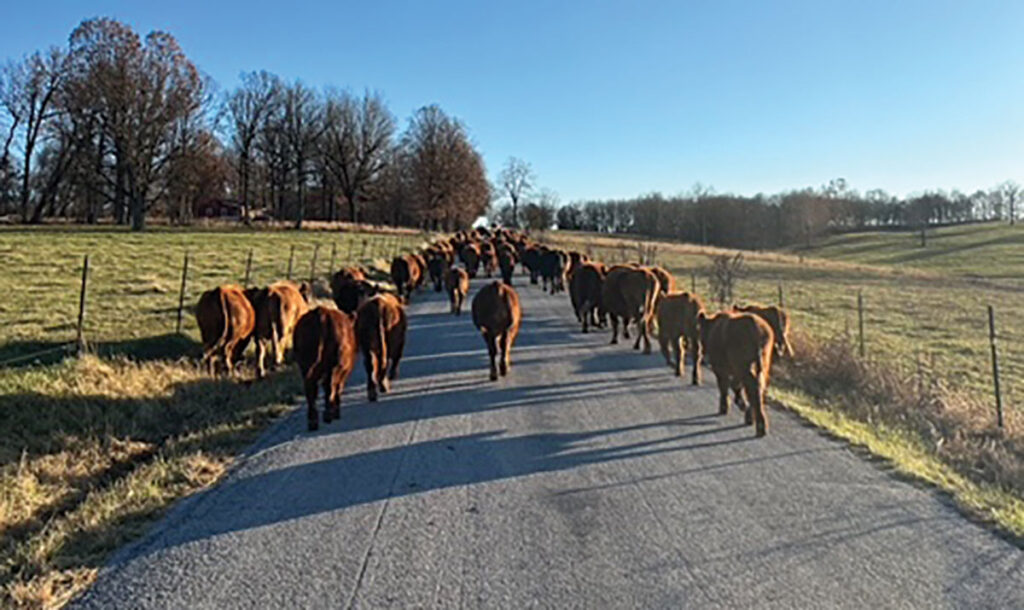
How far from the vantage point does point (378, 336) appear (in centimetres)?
851

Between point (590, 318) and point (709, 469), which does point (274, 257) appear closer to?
point (590, 318)

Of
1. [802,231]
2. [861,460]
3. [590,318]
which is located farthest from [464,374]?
[802,231]

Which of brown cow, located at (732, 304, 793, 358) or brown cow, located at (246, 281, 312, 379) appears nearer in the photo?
brown cow, located at (732, 304, 793, 358)

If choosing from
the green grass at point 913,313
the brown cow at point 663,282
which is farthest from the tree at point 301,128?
the brown cow at point 663,282

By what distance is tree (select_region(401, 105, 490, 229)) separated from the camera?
71188 mm

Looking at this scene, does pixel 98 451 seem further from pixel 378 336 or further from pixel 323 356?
pixel 378 336

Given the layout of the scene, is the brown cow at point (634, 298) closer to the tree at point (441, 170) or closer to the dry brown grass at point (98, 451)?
the dry brown grass at point (98, 451)

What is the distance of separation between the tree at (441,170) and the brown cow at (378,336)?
2464 inches

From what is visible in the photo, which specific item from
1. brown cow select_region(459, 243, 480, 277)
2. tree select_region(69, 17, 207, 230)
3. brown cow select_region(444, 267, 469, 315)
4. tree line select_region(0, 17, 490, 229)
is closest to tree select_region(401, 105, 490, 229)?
tree line select_region(0, 17, 490, 229)

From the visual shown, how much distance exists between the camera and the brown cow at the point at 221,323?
31.9 feet

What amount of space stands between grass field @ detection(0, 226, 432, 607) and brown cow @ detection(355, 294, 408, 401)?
3.54 feet

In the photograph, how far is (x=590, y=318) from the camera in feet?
51.9

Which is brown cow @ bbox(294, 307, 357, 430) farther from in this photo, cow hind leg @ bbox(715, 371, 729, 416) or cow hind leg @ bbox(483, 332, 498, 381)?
cow hind leg @ bbox(715, 371, 729, 416)

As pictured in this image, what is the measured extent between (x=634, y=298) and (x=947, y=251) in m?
74.4
